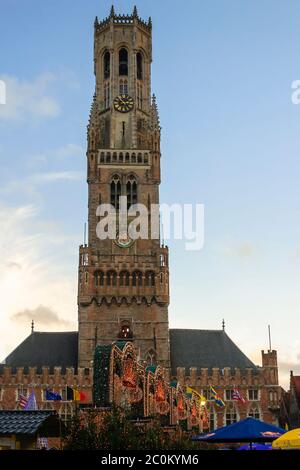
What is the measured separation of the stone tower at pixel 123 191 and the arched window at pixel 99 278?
0.38ft

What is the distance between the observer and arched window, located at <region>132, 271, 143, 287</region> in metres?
72.9

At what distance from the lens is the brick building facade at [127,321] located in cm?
7012

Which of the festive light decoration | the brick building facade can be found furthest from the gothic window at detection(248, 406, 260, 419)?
the festive light decoration

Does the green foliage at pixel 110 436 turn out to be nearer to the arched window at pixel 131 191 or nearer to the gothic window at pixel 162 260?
the gothic window at pixel 162 260

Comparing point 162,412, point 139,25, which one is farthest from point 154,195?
point 162,412

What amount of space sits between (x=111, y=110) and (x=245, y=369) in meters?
37.4

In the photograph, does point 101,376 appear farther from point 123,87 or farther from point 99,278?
point 123,87

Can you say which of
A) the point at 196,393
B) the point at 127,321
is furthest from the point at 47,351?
the point at 196,393

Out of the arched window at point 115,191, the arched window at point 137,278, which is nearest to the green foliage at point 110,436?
the arched window at point 137,278

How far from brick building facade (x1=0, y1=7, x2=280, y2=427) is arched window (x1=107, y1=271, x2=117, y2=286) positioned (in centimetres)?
11

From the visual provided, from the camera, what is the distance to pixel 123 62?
286 feet

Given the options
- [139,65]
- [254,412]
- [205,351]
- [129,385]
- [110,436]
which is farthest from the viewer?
[139,65]

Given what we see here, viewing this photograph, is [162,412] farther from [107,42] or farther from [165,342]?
[107,42]

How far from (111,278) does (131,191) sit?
39.5 feet
